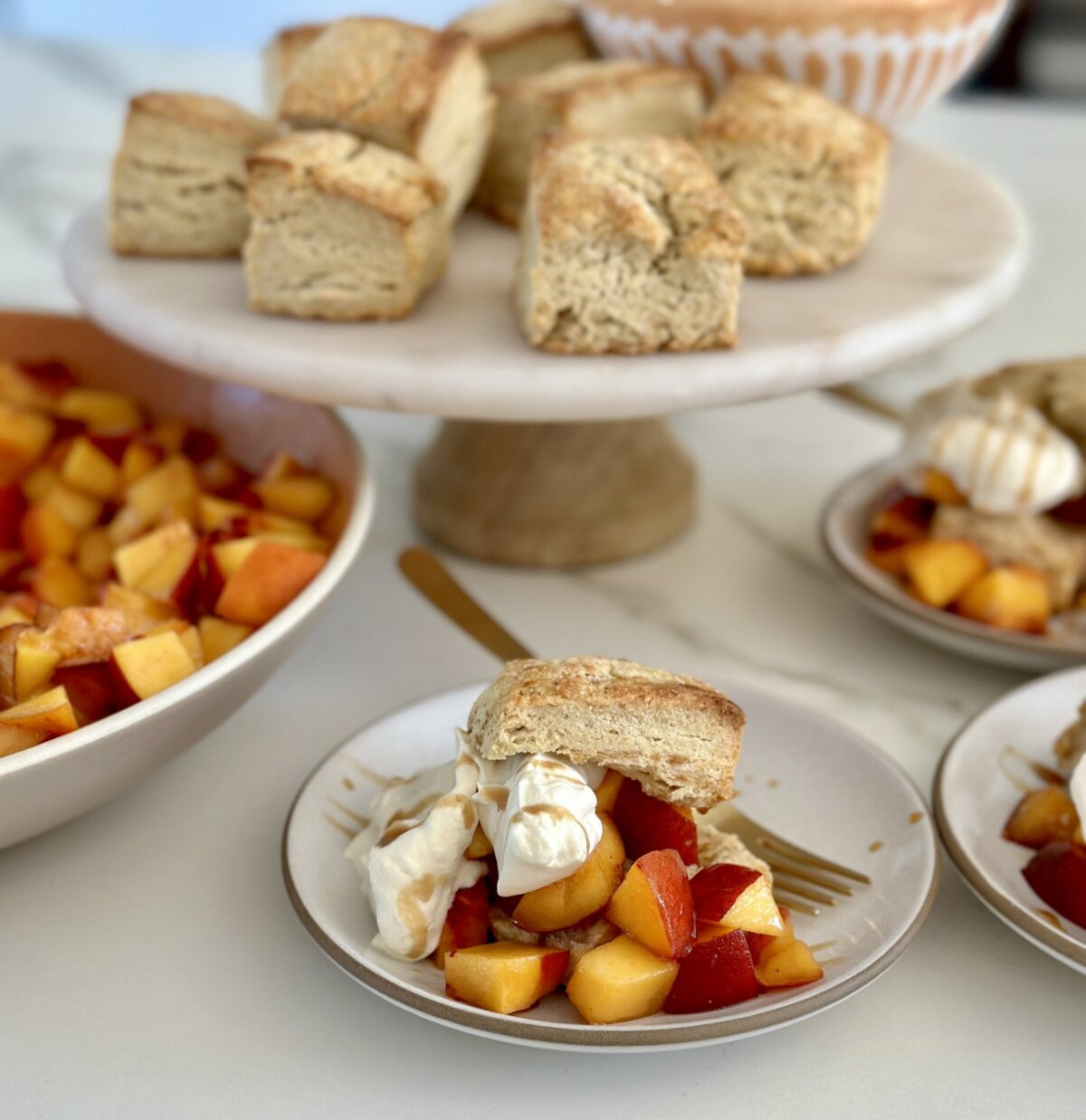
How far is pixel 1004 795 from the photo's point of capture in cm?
99

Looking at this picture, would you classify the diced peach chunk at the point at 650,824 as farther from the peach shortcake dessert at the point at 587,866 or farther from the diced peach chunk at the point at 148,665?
the diced peach chunk at the point at 148,665

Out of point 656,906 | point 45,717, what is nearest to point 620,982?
point 656,906

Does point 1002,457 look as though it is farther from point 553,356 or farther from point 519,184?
point 519,184

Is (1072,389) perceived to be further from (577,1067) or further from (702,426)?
(577,1067)

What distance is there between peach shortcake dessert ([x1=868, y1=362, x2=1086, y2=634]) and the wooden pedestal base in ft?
0.85

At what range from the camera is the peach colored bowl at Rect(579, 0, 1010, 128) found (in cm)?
138

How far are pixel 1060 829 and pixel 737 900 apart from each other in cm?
27

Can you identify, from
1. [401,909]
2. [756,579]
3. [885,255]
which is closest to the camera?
[401,909]

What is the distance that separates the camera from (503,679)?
86cm

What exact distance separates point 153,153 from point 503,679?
2.32ft

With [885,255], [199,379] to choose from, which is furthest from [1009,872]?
[199,379]

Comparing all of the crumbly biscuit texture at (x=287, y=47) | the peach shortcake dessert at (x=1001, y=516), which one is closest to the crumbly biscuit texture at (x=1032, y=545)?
the peach shortcake dessert at (x=1001, y=516)

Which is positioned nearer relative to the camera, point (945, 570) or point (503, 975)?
point (503, 975)

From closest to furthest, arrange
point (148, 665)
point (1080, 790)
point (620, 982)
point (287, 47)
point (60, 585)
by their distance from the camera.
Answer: point (620, 982)
point (1080, 790)
point (148, 665)
point (60, 585)
point (287, 47)
